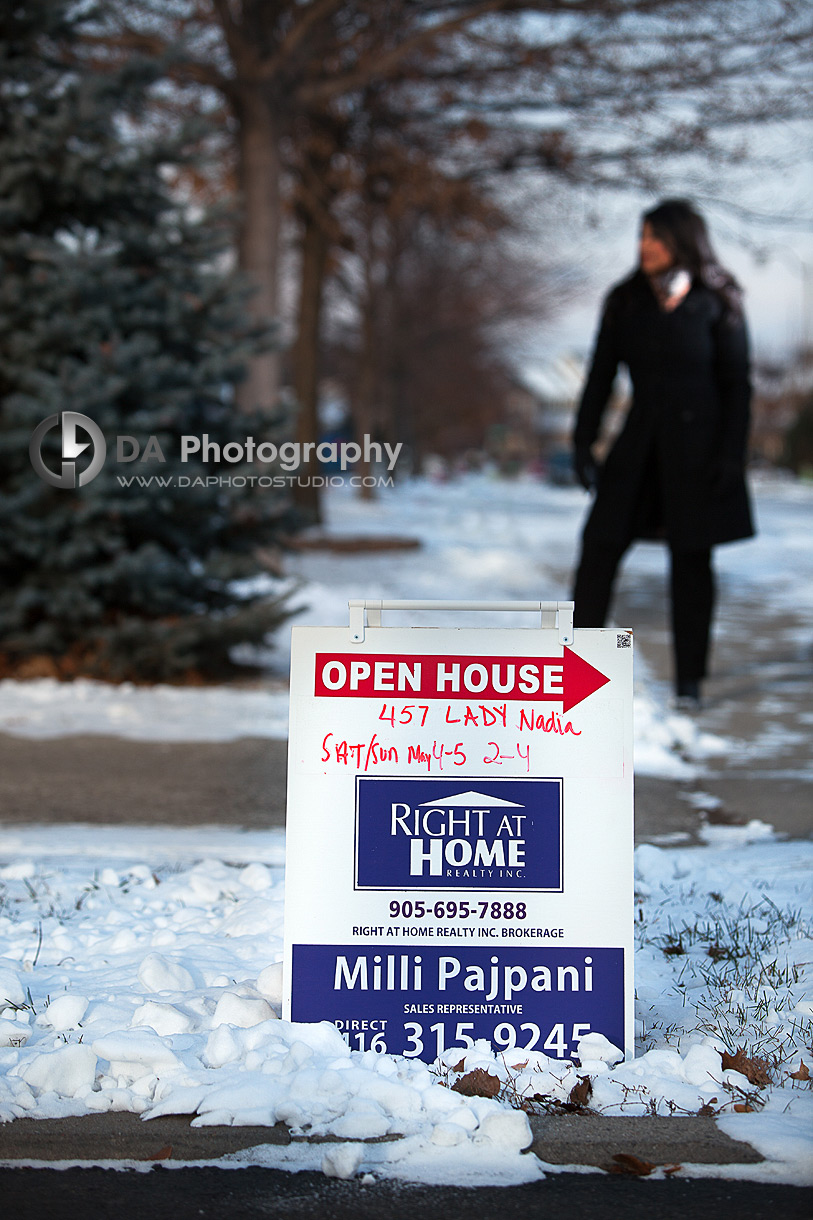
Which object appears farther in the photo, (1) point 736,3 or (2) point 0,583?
(1) point 736,3

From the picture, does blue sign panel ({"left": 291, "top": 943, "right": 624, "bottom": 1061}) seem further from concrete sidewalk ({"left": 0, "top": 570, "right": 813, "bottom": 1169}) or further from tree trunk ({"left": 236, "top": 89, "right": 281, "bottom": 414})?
tree trunk ({"left": 236, "top": 89, "right": 281, "bottom": 414})

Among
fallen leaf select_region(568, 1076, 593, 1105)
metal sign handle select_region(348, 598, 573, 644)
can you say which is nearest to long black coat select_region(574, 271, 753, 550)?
metal sign handle select_region(348, 598, 573, 644)

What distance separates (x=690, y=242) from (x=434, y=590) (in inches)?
216

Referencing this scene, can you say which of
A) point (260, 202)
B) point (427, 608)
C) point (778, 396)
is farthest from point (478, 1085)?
point (778, 396)

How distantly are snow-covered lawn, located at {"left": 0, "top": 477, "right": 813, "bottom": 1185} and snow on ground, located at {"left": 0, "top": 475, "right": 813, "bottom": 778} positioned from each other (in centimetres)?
140

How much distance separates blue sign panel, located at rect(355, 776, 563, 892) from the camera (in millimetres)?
2645

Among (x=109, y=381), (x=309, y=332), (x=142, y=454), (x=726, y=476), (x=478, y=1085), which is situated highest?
(x=309, y=332)

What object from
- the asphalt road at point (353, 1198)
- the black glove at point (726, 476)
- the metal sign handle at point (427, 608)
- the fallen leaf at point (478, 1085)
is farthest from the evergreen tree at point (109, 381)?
the asphalt road at point (353, 1198)

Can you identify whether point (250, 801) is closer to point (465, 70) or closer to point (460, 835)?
point (460, 835)

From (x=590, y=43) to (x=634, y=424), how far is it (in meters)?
7.27

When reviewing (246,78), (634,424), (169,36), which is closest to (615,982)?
(634,424)

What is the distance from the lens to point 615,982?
2625 millimetres

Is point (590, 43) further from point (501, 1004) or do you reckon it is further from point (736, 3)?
point (501, 1004)

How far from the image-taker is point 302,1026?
8.66 ft
